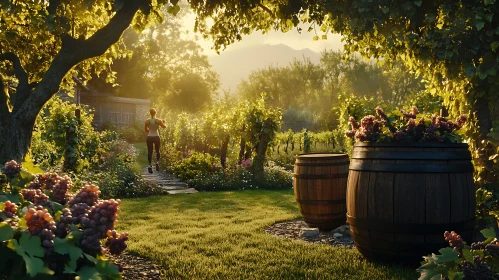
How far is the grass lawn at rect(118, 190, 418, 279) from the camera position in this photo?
14.0 ft

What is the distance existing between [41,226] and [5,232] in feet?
0.41

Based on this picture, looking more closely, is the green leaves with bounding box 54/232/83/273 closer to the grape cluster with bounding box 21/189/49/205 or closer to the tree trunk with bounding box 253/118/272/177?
the grape cluster with bounding box 21/189/49/205

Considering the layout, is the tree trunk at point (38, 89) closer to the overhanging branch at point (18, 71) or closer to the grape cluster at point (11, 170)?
Answer: the overhanging branch at point (18, 71)

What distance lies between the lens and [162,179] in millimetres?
13766

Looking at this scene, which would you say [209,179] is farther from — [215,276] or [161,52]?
[161,52]

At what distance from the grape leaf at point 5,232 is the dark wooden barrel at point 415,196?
3355 millimetres

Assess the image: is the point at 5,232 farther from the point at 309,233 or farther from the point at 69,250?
the point at 309,233

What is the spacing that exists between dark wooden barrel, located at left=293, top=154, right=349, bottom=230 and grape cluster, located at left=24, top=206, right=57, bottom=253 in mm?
4697

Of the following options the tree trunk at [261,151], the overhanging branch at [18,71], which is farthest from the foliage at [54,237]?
the tree trunk at [261,151]

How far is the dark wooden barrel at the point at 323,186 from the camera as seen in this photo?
6.05 metres

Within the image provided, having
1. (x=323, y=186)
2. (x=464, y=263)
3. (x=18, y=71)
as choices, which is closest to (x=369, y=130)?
(x=323, y=186)

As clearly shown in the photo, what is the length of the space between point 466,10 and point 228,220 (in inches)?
182

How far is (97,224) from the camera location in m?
1.81

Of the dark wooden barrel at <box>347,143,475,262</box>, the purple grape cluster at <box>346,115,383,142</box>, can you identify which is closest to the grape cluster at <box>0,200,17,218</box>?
the dark wooden barrel at <box>347,143,475,262</box>
